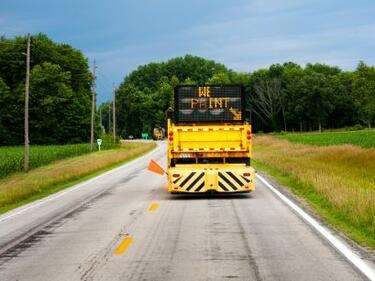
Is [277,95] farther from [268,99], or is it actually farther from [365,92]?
[365,92]

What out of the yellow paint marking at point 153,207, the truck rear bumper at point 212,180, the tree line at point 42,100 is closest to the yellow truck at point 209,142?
the truck rear bumper at point 212,180

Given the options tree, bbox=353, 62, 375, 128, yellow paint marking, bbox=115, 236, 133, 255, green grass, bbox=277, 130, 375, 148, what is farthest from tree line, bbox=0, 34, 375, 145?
yellow paint marking, bbox=115, 236, 133, 255

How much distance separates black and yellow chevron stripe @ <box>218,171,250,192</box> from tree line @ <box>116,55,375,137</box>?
84765 millimetres

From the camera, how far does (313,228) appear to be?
39.8ft

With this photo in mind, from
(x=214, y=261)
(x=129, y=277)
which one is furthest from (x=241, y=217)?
(x=129, y=277)

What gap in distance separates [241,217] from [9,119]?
73.5 m

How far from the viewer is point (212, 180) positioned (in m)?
18.3

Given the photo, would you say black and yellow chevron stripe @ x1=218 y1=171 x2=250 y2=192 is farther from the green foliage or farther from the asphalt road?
the green foliage

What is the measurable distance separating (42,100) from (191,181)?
224 ft

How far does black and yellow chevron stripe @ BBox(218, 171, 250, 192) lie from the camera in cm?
1828

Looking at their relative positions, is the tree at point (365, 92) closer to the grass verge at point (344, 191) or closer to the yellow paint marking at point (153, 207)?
the grass verge at point (344, 191)

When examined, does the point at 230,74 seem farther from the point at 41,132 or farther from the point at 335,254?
the point at 335,254

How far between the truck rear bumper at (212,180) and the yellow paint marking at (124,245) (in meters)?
7.01

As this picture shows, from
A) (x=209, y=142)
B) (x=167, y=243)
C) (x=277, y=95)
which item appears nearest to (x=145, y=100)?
(x=277, y=95)
